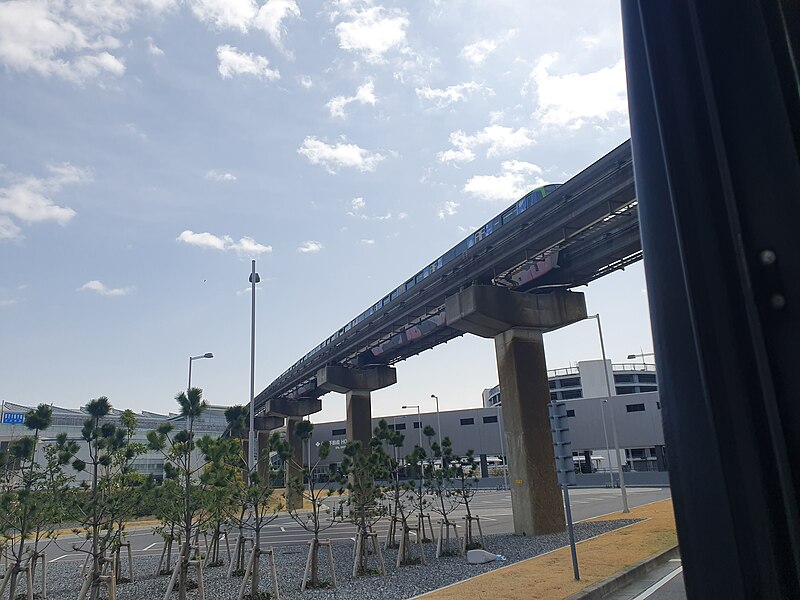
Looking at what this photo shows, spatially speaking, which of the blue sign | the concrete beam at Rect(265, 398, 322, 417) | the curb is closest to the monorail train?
the concrete beam at Rect(265, 398, 322, 417)

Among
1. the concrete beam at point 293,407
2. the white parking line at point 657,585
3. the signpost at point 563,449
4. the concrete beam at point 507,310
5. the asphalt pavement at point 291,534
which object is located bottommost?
the asphalt pavement at point 291,534

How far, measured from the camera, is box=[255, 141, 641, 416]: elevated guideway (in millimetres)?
14766

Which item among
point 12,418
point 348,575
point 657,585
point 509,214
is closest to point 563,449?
point 657,585

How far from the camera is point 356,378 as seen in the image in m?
33.4

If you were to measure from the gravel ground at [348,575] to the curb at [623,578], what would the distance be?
3.17m

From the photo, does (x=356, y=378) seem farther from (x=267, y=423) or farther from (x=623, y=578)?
(x=623, y=578)

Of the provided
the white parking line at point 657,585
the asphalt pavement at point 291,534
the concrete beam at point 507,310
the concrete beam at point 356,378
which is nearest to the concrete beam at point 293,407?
the concrete beam at point 356,378

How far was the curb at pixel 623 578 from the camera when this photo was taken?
9461mm

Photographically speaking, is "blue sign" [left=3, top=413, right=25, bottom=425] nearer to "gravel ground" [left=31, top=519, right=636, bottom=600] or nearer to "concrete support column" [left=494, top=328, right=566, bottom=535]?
"gravel ground" [left=31, top=519, right=636, bottom=600]

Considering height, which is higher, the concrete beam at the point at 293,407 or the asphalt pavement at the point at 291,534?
the concrete beam at the point at 293,407

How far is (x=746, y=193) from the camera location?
4.25ft

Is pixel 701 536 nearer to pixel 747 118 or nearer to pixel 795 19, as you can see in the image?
pixel 747 118

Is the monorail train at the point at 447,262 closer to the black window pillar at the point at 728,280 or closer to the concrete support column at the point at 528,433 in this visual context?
the concrete support column at the point at 528,433

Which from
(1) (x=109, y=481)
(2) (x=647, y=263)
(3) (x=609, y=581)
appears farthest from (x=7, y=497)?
(2) (x=647, y=263)
